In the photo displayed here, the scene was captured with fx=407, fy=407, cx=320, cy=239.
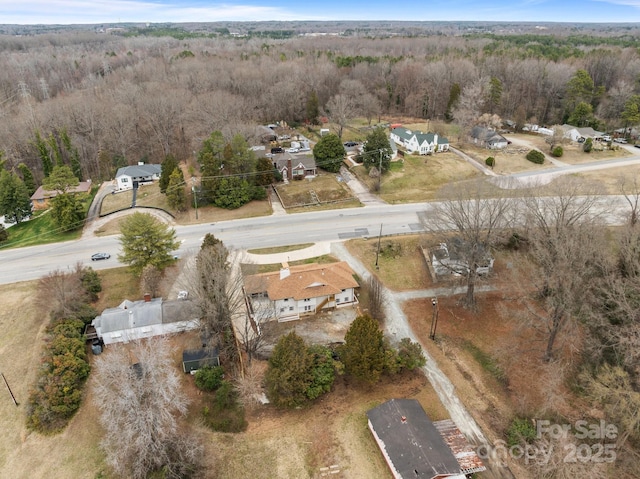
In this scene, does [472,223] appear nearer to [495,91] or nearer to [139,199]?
[139,199]

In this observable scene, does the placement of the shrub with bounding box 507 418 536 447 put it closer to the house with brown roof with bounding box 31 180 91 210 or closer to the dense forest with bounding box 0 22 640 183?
the dense forest with bounding box 0 22 640 183

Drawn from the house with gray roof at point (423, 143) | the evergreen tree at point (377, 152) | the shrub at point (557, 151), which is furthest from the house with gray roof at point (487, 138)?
the evergreen tree at point (377, 152)

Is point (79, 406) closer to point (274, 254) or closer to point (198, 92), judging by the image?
point (274, 254)

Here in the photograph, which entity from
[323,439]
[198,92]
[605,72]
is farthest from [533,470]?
[605,72]

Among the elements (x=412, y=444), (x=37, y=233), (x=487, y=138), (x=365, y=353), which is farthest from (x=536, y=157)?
(x=37, y=233)

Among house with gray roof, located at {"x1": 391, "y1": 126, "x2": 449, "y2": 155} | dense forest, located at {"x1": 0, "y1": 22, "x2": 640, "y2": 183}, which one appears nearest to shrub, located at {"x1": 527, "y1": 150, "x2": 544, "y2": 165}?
house with gray roof, located at {"x1": 391, "y1": 126, "x2": 449, "y2": 155}

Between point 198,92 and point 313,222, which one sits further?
point 198,92

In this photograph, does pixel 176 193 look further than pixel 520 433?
Yes
